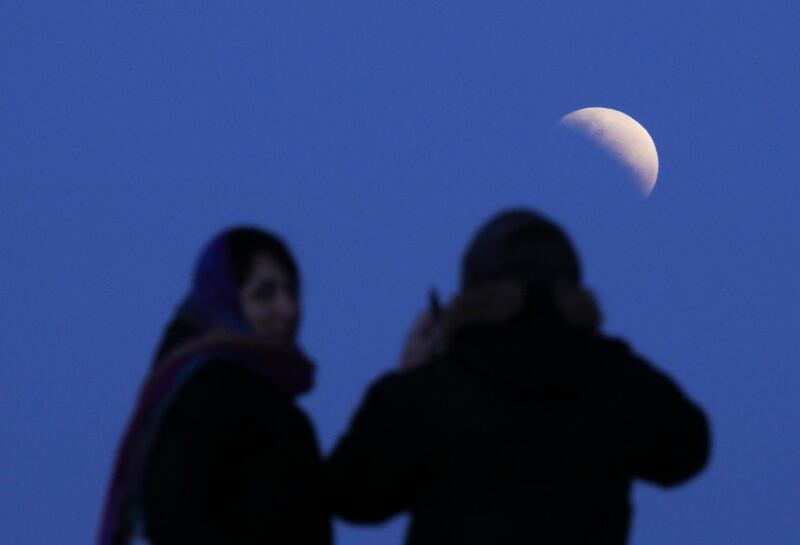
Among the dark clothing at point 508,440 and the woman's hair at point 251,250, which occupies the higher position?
the woman's hair at point 251,250

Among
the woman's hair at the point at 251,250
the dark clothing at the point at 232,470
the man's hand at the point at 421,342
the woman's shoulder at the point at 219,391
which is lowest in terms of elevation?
the dark clothing at the point at 232,470

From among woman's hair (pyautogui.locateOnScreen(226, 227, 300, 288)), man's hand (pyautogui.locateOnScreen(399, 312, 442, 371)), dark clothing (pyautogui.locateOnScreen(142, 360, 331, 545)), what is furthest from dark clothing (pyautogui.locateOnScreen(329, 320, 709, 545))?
woman's hair (pyautogui.locateOnScreen(226, 227, 300, 288))

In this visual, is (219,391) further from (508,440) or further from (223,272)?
(508,440)

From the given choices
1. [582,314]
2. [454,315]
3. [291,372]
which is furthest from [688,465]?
[291,372]

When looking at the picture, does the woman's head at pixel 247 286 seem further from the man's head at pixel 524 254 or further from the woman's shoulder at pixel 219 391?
the man's head at pixel 524 254

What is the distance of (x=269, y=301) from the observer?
3473 millimetres

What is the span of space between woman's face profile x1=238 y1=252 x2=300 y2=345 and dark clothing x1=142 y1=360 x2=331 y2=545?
188mm

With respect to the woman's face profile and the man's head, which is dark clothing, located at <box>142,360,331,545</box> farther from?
the man's head

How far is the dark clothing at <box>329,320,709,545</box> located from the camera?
313cm

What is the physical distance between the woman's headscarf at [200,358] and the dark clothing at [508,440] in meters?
0.29

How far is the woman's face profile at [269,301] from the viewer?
3.45 m

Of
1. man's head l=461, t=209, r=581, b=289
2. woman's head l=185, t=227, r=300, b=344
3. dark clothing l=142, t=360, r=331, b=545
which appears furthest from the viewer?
woman's head l=185, t=227, r=300, b=344

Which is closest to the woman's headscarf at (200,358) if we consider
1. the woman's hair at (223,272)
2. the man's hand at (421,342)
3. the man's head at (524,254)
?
the woman's hair at (223,272)

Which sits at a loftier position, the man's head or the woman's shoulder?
the man's head
